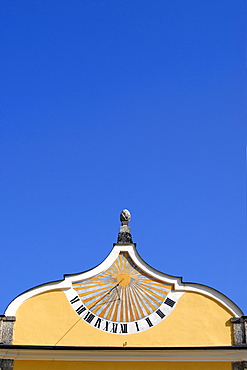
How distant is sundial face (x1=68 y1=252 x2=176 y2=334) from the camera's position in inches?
576

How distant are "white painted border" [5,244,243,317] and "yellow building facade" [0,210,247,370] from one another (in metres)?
0.03

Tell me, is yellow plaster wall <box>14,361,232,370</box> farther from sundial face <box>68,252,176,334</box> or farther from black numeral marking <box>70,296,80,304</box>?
black numeral marking <box>70,296,80,304</box>

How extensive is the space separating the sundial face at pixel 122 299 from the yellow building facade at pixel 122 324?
25mm

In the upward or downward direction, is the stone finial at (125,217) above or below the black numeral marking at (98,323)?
above

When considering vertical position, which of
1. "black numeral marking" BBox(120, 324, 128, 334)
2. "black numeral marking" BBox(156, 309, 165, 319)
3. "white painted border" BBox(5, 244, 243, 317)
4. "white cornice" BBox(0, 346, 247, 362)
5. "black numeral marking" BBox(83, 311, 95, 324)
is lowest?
"white cornice" BBox(0, 346, 247, 362)

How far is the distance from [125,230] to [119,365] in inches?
144

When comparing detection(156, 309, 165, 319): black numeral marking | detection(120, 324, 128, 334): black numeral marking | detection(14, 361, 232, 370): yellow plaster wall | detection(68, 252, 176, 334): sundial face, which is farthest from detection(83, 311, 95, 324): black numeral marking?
detection(156, 309, 165, 319): black numeral marking

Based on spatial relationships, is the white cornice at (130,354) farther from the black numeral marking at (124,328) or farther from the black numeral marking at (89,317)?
the black numeral marking at (89,317)

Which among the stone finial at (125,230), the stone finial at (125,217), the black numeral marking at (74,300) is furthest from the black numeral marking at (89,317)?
the stone finial at (125,217)

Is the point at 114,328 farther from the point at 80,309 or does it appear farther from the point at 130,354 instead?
the point at 80,309

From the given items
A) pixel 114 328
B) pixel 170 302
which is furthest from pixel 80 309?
pixel 170 302

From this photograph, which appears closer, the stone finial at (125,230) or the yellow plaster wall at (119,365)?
the yellow plaster wall at (119,365)

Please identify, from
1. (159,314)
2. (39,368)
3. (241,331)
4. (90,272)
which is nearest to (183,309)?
(159,314)

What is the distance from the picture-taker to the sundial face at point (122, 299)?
48.0 feet
